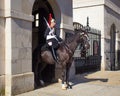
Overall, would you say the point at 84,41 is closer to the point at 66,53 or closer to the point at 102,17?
the point at 66,53

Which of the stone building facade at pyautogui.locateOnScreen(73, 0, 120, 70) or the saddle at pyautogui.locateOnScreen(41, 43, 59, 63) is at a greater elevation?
the stone building facade at pyautogui.locateOnScreen(73, 0, 120, 70)

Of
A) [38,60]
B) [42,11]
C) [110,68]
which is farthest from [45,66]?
[110,68]

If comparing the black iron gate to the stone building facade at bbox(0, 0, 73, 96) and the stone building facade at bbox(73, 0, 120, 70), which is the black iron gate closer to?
the stone building facade at bbox(73, 0, 120, 70)

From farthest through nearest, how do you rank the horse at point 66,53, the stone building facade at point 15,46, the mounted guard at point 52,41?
1. the horse at point 66,53
2. the mounted guard at point 52,41
3. the stone building facade at point 15,46

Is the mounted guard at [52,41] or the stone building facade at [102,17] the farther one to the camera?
the stone building facade at [102,17]

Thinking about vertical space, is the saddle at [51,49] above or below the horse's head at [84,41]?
below

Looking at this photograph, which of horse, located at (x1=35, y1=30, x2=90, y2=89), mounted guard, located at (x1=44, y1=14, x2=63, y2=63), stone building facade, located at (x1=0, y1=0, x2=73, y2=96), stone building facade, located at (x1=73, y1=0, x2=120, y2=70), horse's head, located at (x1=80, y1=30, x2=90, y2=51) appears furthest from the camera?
stone building facade, located at (x1=73, y1=0, x2=120, y2=70)

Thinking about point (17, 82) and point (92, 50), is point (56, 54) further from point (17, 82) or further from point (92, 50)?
point (92, 50)

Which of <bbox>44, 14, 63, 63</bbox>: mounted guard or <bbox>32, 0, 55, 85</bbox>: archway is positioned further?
<bbox>32, 0, 55, 85</bbox>: archway

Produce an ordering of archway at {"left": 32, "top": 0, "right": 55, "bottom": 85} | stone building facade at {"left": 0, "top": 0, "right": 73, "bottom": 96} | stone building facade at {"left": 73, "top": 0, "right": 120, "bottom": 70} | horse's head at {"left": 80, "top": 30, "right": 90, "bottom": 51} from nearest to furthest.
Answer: stone building facade at {"left": 0, "top": 0, "right": 73, "bottom": 96} < horse's head at {"left": 80, "top": 30, "right": 90, "bottom": 51} < archway at {"left": 32, "top": 0, "right": 55, "bottom": 85} < stone building facade at {"left": 73, "top": 0, "right": 120, "bottom": 70}

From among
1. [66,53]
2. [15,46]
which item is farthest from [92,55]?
[15,46]

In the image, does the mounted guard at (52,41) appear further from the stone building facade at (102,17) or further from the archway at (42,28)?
the stone building facade at (102,17)

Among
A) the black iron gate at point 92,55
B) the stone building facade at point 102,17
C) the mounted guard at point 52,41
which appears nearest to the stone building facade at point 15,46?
the mounted guard at point 52,41

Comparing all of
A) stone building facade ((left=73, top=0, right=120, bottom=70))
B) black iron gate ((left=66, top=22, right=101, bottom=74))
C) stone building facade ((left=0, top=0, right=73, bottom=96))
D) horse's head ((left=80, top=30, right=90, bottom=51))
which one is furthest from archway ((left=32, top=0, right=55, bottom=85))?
stone building facade ((left=73, top=0, right=120, bottom=70))
